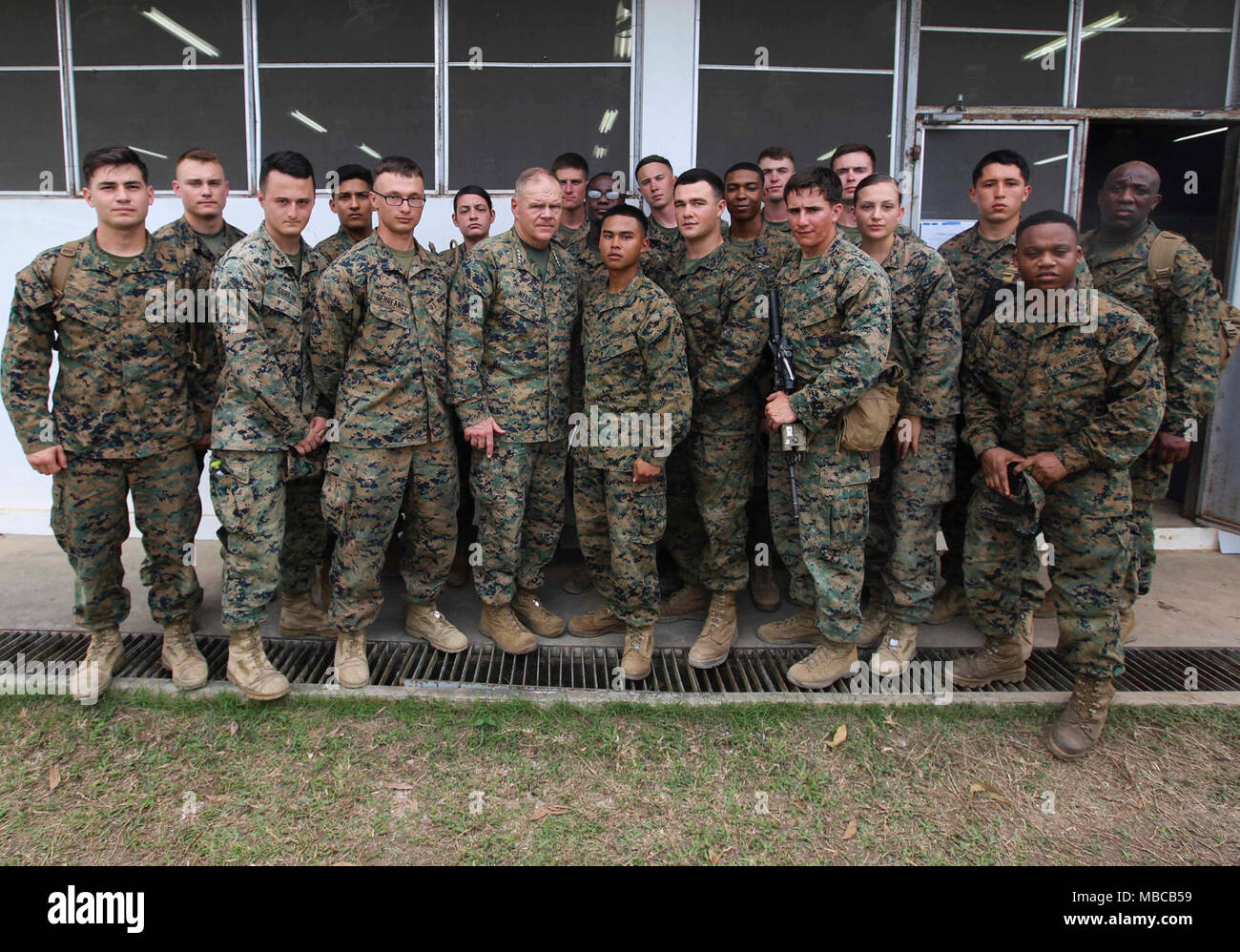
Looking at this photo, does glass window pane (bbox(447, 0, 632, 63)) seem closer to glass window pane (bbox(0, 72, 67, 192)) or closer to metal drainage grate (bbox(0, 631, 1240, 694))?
glass window pane (bbox(0, 72, 67, 192))

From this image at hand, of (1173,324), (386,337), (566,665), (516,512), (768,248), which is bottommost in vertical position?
(566,665)

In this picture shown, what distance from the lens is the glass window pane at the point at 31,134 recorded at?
528 cm

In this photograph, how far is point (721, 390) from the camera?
3.67 metres

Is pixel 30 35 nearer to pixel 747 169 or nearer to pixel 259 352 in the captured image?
pixel 259 352

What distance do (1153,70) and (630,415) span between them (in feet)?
15.5

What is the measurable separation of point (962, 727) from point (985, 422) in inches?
53.0

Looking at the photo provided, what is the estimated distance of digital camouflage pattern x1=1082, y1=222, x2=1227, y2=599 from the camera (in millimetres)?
3695

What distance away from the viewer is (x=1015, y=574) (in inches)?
138

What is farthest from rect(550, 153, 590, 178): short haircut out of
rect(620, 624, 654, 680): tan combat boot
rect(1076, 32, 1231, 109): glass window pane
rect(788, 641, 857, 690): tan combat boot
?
rect(1076, 32, 1231, 109): glass window pane

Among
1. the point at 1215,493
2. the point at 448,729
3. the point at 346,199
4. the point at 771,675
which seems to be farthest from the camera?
the point at 1215,493

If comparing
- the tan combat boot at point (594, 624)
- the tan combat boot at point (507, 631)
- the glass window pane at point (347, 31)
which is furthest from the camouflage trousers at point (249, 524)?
the glass window pane at point (347, 31)

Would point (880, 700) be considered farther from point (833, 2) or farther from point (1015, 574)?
point (833, 2)

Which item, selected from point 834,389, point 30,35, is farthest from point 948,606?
point 30,35

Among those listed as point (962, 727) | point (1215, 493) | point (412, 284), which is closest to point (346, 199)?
point (412, 284)
